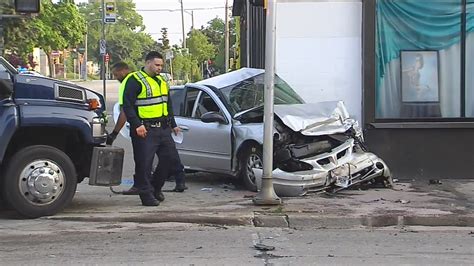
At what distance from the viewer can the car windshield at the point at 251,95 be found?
390 inches

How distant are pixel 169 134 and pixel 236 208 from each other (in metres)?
1.30

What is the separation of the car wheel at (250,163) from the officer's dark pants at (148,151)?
1.41 metres

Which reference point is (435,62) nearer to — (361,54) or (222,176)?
(361,54)

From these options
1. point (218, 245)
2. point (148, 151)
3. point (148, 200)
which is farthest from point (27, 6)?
point (218, 245)

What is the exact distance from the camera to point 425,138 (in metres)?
10.6

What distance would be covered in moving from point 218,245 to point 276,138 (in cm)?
277

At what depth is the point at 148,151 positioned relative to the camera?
8.23 meters

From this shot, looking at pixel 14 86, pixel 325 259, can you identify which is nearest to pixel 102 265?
pixel 325 259

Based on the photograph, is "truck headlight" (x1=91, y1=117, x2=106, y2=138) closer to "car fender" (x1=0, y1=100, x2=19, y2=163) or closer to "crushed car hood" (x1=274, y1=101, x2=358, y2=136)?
"car fender" (x1=0, y1=100, x2=19, y2=163)

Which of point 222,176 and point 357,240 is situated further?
point 222,176

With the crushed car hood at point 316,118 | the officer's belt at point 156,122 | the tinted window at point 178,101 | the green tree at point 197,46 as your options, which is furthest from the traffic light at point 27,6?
the green tree at point 197,46

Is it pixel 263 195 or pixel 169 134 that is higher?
pixel 169 134

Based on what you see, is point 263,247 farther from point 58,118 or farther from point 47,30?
point 47,30

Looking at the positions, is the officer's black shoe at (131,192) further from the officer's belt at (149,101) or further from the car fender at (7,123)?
the car fender at (7,123)
